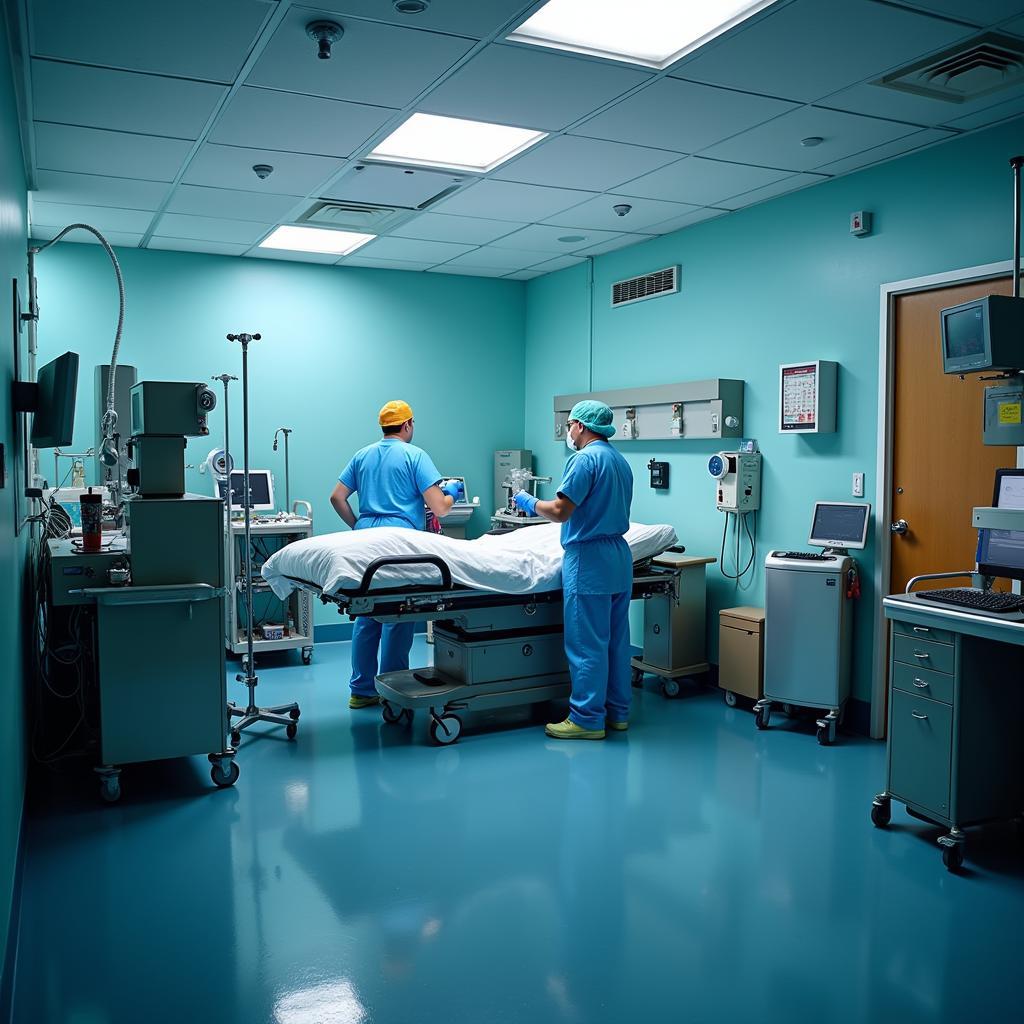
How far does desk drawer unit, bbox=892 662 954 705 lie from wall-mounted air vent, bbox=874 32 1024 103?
2.28 meters

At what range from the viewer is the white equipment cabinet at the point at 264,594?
6.24 metres

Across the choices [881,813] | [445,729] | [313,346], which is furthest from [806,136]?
[313,346]

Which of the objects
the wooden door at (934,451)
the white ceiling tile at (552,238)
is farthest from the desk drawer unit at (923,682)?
the white ceiling tile at (552,238)

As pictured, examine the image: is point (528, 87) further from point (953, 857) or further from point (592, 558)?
point (953, 857)

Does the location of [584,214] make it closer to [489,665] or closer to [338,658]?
[489,665]

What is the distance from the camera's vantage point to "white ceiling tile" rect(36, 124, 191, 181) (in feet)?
13.7

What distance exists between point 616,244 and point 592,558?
2864 mm

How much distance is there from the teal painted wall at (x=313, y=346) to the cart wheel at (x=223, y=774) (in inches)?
125

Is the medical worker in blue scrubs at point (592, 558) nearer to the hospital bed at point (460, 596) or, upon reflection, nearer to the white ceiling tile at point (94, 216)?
the hospital bed at point (460, 596)

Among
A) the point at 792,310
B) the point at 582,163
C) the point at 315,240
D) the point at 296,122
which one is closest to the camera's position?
the point at 296,122

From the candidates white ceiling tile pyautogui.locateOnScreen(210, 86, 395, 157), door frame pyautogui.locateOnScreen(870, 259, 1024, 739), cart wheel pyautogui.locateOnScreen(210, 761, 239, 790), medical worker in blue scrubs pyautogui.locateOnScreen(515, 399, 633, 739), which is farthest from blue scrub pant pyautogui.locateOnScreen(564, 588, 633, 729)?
white ceiling tile pyautogui.locateOnScreen(210, 86, 395, 157)

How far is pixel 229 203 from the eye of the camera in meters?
5.36

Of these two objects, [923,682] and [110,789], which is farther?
[110,789]

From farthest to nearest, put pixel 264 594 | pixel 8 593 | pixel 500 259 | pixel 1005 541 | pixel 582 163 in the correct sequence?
1. pixel 500 259
2. pixel 264 594
3. pixel 582 163
4. pixel 1005 541
5. pixel 8 593
